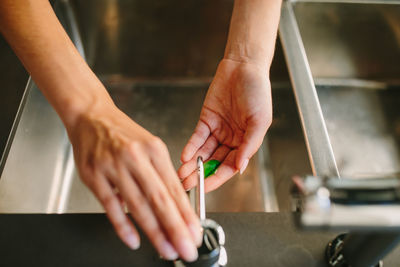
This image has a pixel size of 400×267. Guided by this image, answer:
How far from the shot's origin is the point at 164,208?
0.34 meters

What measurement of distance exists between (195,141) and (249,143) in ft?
0.43

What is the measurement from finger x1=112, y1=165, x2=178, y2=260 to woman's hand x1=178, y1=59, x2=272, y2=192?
0.74 ft

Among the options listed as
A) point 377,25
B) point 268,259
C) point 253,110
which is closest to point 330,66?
point 377,25

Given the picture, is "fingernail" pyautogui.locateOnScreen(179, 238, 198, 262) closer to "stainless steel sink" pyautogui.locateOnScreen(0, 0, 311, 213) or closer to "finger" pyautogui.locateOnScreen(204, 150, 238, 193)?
"finger" pyautogui.locateOnScreen(204, 150, 238, 193)

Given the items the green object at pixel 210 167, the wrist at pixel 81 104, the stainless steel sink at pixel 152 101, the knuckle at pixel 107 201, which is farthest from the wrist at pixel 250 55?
the knuckle at pixel 107 201

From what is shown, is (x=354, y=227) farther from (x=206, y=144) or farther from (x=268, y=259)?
(x=206, y=144)

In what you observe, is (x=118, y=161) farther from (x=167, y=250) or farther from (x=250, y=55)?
(x=250, y=55)

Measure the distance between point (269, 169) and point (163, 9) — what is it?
620 mm

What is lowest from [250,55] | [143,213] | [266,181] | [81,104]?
[266,181]

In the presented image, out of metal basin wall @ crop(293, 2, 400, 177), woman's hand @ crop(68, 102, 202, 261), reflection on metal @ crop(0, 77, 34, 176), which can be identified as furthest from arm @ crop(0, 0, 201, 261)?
metal basin wall @ crop(293, 2, 400, 177)

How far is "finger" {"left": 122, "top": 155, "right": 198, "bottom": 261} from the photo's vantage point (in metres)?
0.33

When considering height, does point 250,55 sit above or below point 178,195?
above

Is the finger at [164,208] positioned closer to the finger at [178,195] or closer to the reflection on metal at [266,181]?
the finger at [178,195]

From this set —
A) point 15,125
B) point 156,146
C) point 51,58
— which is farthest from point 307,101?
point 15,125
